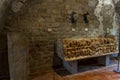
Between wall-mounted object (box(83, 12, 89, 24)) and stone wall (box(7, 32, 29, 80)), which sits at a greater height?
wall-mounted object (box(83, 12, 89, 24))

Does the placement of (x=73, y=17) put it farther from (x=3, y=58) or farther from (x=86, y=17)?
(x=3, y=58)

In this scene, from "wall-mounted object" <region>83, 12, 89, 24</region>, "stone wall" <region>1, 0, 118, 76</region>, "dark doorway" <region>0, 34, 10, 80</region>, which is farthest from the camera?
"wall-mounted object" <region>83, 12, 89, 24</region>

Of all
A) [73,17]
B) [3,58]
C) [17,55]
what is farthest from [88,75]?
[3,58]

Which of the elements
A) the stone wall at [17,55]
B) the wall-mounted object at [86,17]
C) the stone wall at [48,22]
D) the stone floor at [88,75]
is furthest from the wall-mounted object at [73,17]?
the stone wall at [17,55]

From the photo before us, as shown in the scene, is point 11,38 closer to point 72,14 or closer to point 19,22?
point 19,22

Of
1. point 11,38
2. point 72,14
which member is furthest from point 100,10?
point 11,38

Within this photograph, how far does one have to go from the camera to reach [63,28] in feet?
12.9

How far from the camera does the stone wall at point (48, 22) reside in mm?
3350

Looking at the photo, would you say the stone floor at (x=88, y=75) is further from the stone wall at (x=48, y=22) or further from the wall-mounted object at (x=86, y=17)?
the wall-mounted object at (x=86, y=17)

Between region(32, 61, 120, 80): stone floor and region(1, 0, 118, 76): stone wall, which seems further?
region(1, 0, 118, 76): stone wall

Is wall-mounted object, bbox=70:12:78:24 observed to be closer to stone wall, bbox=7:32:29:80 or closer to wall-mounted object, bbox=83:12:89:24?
wall-mounted object, bbox=83:12:89:24

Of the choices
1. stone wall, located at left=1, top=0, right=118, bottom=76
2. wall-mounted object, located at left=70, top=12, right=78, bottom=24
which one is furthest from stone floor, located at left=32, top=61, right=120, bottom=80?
wall-mounted object, located at left=70, top=12, right=78, bottom=24

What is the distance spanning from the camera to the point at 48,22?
3.71m

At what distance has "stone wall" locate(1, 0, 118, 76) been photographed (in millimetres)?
3350
